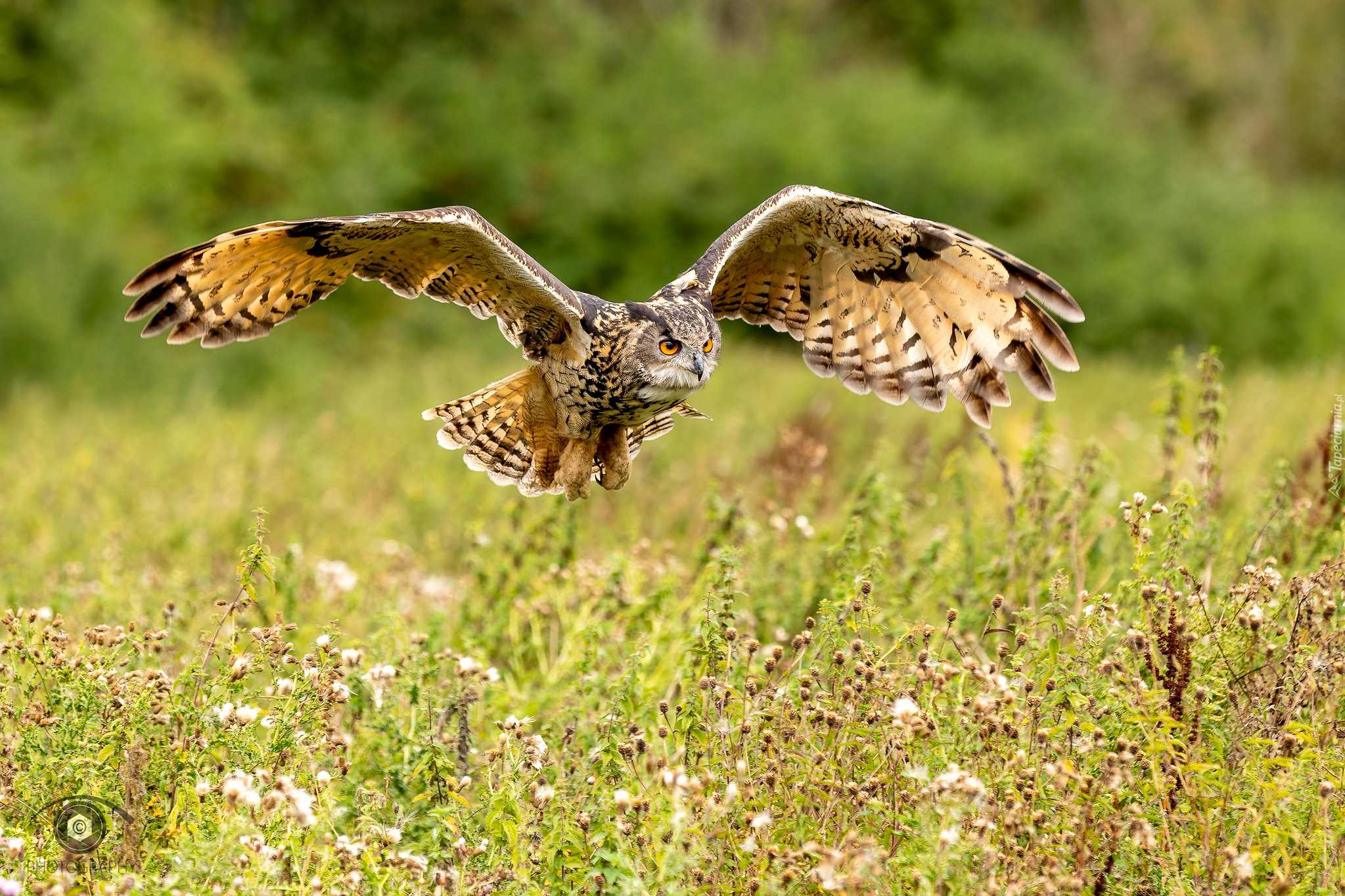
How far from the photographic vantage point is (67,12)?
62.8 feet

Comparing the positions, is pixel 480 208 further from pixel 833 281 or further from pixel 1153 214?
pixel 833 281

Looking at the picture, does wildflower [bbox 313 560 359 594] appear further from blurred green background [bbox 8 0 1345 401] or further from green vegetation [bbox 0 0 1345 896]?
blurred green background [bbox 8 0 1345 401]

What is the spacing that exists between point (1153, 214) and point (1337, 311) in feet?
14.7

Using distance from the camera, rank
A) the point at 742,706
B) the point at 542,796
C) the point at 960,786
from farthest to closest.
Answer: the point at 742,706, the point at 542,796, the point at 960,786

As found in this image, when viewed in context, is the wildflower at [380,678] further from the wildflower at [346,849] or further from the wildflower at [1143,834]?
the wildflower at [1143,834]

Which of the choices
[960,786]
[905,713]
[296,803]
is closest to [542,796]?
[296,803]

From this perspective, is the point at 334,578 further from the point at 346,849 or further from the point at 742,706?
the point at 346,849

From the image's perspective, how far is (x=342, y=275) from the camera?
486 cm

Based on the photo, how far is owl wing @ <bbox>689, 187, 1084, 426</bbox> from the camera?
4852 millimetres

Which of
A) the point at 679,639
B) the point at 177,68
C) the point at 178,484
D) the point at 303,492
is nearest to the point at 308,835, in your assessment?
the point at 679,639

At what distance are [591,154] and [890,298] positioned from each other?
815 inches

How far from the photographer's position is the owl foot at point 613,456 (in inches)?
199

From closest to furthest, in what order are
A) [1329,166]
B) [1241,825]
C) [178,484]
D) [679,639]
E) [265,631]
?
[1241,825]
[265,631]
[679,639]
[178,484]
[1329,166]

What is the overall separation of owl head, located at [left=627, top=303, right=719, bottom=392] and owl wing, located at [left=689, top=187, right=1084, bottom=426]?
0.36 m
